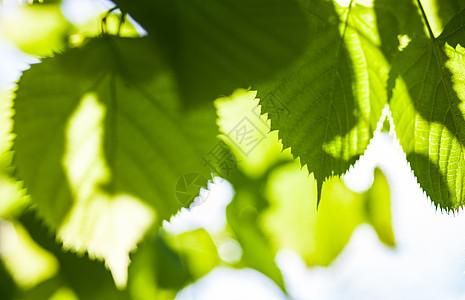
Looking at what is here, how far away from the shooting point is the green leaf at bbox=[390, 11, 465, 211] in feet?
1.63

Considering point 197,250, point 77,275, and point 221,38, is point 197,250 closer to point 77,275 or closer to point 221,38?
point 77,275

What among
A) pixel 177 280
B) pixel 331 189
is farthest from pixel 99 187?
pixel 331 189

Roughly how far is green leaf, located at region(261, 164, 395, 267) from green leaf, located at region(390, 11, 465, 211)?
0.54 m

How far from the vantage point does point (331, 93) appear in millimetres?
465

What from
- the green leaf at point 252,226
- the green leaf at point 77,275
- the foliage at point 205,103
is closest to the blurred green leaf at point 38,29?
the foliage at point 205,103

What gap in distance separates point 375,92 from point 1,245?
799 millimetres

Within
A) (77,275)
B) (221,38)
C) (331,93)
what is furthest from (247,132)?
(77,275)

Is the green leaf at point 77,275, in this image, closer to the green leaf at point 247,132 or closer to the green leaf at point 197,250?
the green leaf at point 197,250

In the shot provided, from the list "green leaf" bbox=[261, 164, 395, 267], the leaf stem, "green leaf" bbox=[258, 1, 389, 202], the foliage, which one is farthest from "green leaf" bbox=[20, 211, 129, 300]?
the leaf stem

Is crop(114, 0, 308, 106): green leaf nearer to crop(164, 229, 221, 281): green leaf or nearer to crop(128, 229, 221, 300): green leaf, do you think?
crop(128, 229, 221, 300): green leaf

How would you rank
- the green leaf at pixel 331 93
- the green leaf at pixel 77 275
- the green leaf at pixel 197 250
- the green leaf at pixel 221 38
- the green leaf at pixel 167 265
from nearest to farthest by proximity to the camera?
the green leaf at pixel 221 38 → the green leaf at pixel 331 93 → the green leaf at pixel 77 275 → the green leaf at pixel 167 265 → the green leaf at pixel 197 250

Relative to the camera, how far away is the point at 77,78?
39 centimetres

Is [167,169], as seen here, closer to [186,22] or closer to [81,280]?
[186,22]

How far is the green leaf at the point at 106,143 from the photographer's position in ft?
1.19
